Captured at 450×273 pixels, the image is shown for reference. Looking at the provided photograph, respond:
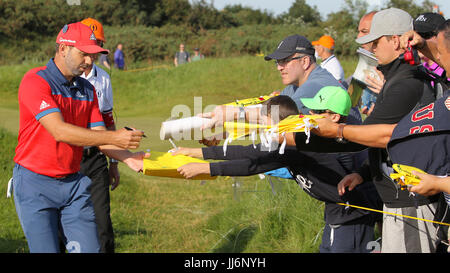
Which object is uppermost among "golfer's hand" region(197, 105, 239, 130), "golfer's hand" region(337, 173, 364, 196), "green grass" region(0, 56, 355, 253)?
"golfer's hand" region(197, 105, 239, 130)

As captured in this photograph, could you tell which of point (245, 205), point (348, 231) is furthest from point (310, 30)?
point (348, 231)

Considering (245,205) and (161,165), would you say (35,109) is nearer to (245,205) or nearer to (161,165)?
(161,165)

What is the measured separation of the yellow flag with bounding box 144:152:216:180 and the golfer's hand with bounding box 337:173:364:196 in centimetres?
114

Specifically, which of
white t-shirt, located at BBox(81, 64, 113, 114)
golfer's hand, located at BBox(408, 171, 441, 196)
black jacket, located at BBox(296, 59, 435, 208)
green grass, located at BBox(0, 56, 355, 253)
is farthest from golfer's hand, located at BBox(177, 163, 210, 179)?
golfer's hand, located at BBox(408, 171, 441, 196)

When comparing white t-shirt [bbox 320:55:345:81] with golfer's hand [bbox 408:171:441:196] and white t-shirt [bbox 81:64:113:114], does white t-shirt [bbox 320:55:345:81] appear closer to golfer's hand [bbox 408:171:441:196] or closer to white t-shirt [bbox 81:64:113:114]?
white t-shirt [bbox 81:64:113:114]

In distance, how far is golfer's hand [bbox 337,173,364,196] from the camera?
455 centimetres

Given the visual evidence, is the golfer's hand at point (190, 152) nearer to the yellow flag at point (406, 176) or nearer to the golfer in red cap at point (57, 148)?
the golfer in red cap at point (57, 148)

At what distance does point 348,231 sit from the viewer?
15.8ft

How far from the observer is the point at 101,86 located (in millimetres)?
6137

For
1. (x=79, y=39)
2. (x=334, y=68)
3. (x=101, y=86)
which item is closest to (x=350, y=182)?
(x=79, y=39)

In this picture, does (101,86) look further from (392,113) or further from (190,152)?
(392,113)

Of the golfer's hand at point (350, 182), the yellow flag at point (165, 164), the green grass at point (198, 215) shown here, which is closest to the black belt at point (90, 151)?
the yellow flag at point (165, 164)

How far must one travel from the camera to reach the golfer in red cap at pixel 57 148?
13.5 ft

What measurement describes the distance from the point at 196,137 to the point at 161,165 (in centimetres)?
48
